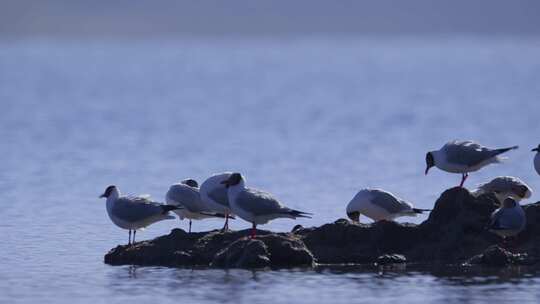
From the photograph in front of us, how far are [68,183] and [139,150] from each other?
11206 millimetres

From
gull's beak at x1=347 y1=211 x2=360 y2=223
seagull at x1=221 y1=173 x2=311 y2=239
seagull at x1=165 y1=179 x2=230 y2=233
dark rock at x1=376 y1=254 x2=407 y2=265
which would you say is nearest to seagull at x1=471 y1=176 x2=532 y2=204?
gull's beak at x1=347 y1=211 x2=360 y2=223

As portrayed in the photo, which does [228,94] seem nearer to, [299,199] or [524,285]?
[299,199]

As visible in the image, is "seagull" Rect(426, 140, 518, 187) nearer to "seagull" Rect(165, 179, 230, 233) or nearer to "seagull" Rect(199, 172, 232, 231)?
"seagull" Rect(199, 172, 232, 231)

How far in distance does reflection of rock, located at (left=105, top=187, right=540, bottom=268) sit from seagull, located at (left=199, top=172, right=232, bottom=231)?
56 cm

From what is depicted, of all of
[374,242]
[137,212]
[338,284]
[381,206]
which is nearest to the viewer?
[338,284]

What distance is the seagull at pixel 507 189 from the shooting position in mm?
21062

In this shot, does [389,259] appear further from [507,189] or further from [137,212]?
[137,212]

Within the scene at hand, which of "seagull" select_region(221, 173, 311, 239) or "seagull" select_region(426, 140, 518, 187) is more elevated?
"seagull" select_region(426, 140, 518, 187)

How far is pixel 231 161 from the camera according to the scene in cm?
3828

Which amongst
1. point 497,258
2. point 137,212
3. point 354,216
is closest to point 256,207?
point 137,212

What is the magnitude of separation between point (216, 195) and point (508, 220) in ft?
13.4

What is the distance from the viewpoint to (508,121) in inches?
2213

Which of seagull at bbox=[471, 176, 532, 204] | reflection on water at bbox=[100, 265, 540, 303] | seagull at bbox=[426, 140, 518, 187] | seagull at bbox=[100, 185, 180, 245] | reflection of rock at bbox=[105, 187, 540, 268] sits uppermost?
seagull at bbox=[426, 140, 518, 187]

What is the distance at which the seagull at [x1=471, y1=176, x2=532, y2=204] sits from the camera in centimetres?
2106
